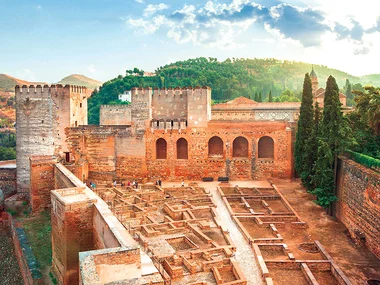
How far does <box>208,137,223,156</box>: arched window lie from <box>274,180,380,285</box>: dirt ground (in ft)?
18.4

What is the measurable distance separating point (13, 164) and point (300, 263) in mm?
28733

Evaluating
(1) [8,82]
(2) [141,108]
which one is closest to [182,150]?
(2) [141,108]

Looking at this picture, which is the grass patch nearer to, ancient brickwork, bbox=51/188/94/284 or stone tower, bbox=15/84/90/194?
ancient brickwork, bbox=51/188/94/284

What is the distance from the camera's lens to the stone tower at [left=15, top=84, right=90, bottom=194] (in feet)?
83.8

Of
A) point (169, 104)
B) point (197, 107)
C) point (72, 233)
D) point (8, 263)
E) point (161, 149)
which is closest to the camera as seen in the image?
point (72, 233)

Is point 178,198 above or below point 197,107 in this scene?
below

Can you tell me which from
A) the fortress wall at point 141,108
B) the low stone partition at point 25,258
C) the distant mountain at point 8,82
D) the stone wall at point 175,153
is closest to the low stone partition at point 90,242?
the low stone partition at point 25,258

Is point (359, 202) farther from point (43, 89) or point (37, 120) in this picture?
point (43, 89)

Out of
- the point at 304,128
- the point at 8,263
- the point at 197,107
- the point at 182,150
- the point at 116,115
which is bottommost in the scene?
the point at 8,263

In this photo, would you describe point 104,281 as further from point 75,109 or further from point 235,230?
point 75,109

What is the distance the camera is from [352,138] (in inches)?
771

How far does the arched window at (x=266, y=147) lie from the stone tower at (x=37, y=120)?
43.5 ft

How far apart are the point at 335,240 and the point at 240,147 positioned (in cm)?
1219

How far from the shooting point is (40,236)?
18328mm
